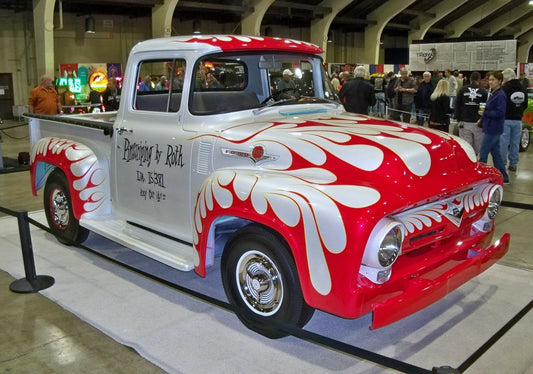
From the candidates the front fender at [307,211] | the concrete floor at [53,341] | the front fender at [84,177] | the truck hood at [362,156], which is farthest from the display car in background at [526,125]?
the front fender at [307,211]

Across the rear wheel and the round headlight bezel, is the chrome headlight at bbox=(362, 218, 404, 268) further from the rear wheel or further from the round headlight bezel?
the rear wheel

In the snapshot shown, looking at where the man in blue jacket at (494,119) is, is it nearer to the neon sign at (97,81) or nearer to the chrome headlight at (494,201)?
the chrome headlight at (494,201)

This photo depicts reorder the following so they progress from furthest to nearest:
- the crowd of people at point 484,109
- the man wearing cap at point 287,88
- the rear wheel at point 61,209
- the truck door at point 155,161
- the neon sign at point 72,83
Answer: the neon sign at point 72,83 → the crowd of people at point 484,109 → the rear wheel at point 61,209 → the man wearing cap at point 287,88 → the truck door at point 155,161

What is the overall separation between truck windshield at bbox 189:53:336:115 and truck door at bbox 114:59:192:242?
0.77 feet

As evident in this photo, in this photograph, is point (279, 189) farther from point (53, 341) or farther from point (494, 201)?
point (53, 341)

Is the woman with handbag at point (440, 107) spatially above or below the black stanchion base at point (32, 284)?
above

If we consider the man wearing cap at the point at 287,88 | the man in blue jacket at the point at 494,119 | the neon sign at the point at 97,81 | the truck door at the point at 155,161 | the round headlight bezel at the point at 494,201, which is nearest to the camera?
the round headlight bezel at the point at 494,201

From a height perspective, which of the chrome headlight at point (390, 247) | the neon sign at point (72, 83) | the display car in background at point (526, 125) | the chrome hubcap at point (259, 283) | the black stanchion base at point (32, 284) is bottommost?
the black stanchion base at point (32, 284)

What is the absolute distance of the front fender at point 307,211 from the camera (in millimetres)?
2977

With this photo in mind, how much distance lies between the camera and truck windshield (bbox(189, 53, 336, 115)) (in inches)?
169

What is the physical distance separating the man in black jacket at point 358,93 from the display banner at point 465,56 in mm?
11235

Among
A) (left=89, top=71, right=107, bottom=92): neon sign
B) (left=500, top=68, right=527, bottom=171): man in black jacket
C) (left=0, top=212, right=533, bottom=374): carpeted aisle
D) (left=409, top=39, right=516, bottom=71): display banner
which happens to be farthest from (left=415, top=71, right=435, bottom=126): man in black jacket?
(left=89, top=71, right=107, bottom=92): neon sign

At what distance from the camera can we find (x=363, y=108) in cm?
1000

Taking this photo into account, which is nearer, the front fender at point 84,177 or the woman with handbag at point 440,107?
the front fender at point 84,177
